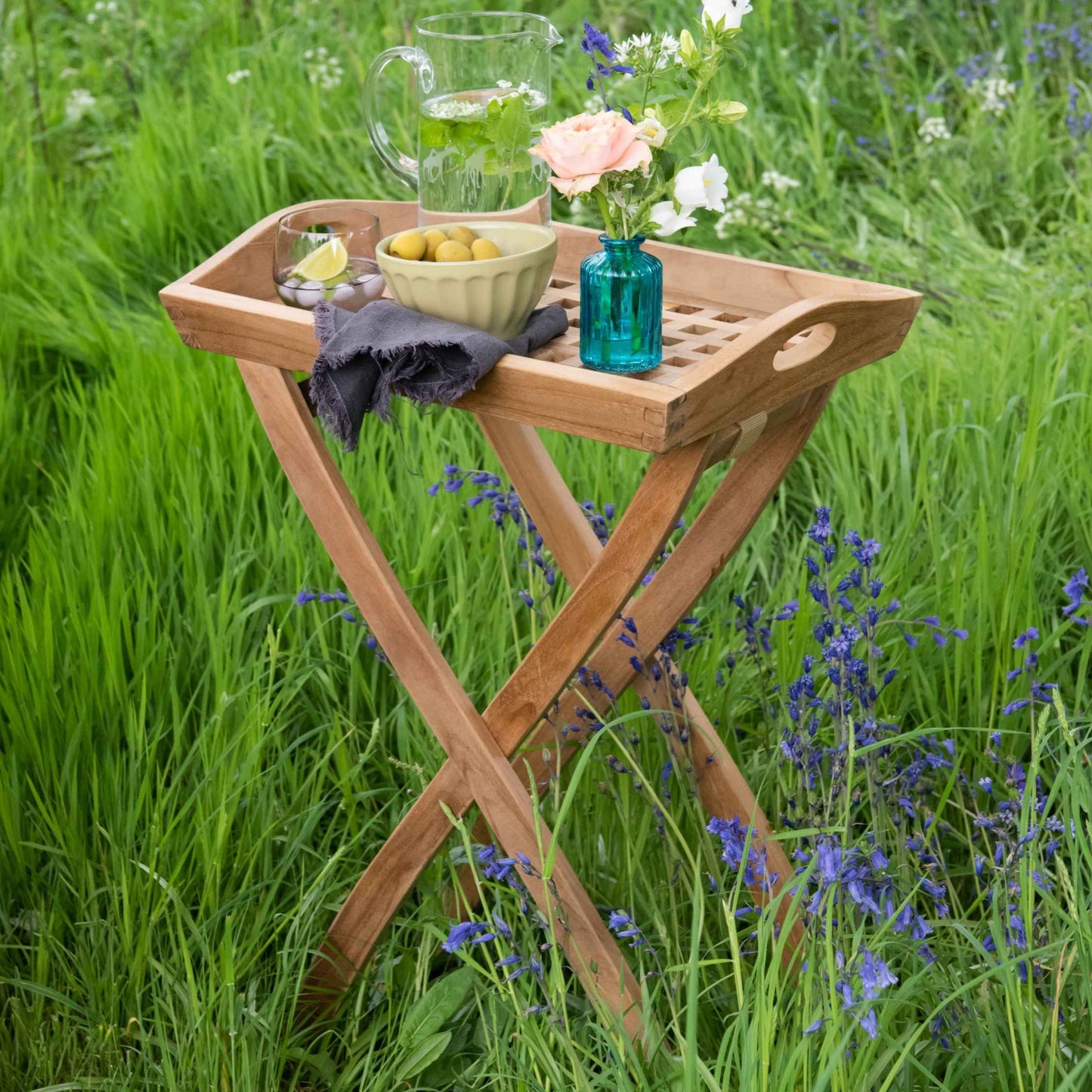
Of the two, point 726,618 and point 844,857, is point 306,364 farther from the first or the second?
point 726,618

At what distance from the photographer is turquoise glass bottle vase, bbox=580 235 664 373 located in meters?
1.48

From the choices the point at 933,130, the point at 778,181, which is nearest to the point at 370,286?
the point at 778,181

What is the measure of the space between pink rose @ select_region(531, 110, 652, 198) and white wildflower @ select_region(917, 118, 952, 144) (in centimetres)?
250

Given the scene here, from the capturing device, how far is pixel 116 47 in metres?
5.18

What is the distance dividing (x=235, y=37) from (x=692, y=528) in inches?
154

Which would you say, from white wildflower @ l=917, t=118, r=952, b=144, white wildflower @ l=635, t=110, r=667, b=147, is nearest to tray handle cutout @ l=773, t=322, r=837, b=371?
white wildflower @ l=635, t=110, r=667, b=147

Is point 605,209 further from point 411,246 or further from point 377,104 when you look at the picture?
point 377,104

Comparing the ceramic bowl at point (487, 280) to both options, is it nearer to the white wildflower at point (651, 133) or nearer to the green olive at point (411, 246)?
the green olive at point (411, 246)

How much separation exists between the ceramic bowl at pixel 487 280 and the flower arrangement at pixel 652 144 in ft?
0.34

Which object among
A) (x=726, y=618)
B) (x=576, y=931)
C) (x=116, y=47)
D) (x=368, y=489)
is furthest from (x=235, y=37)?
(x=576, y=931)

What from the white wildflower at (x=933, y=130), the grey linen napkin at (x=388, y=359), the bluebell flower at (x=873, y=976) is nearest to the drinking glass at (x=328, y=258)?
the grey linen napkin at (x=388, y=359)

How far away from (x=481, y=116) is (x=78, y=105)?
348 cm

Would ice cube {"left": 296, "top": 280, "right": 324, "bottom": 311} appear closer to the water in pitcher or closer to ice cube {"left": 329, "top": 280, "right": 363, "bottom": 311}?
ice cube {"left": 329, "top": 280, "right": 363, "bottom": 311}

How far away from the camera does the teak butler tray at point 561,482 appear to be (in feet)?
4.78
